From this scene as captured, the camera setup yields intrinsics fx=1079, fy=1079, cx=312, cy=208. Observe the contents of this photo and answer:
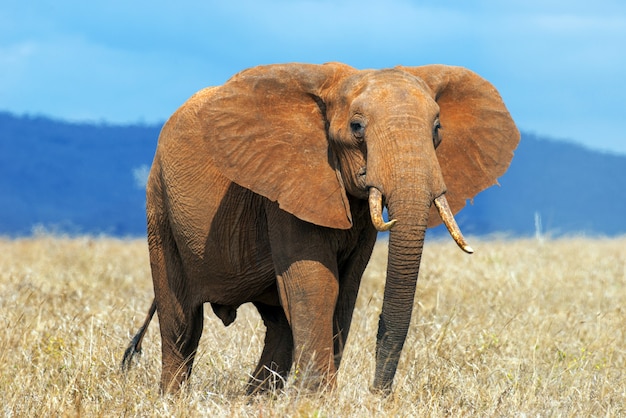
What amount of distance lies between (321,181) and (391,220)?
641mm

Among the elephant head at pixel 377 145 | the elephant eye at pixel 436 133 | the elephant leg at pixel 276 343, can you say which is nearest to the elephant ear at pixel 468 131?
the elephant head at pixel 377 145

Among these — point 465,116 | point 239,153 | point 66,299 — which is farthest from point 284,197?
point 66,299

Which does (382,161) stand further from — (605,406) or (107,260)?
(107,260)

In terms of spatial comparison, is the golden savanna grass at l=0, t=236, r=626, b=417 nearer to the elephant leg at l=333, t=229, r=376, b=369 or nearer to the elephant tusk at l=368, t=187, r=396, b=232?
the elephant leg at l=333, t=229, r=376, b=369

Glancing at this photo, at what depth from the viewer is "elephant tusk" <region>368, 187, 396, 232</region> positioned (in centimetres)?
475

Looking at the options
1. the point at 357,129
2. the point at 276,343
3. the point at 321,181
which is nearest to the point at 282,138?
the point at 321,181

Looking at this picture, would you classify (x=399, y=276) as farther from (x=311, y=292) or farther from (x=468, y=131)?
(x=468, y=131)

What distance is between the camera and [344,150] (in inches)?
203

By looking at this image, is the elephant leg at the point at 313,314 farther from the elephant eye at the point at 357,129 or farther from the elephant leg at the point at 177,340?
the elephant leg at the point at 177,340

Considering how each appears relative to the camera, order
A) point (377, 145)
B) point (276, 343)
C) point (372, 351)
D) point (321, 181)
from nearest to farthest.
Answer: point (377, 145) → point (321, 181) → point (276, 343) → point (372, 351)

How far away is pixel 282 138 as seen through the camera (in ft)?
17.8

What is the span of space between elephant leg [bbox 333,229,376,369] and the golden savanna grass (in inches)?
11.3

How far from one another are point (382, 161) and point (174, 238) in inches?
85.5

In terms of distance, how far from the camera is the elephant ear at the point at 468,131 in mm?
Result: 5715
